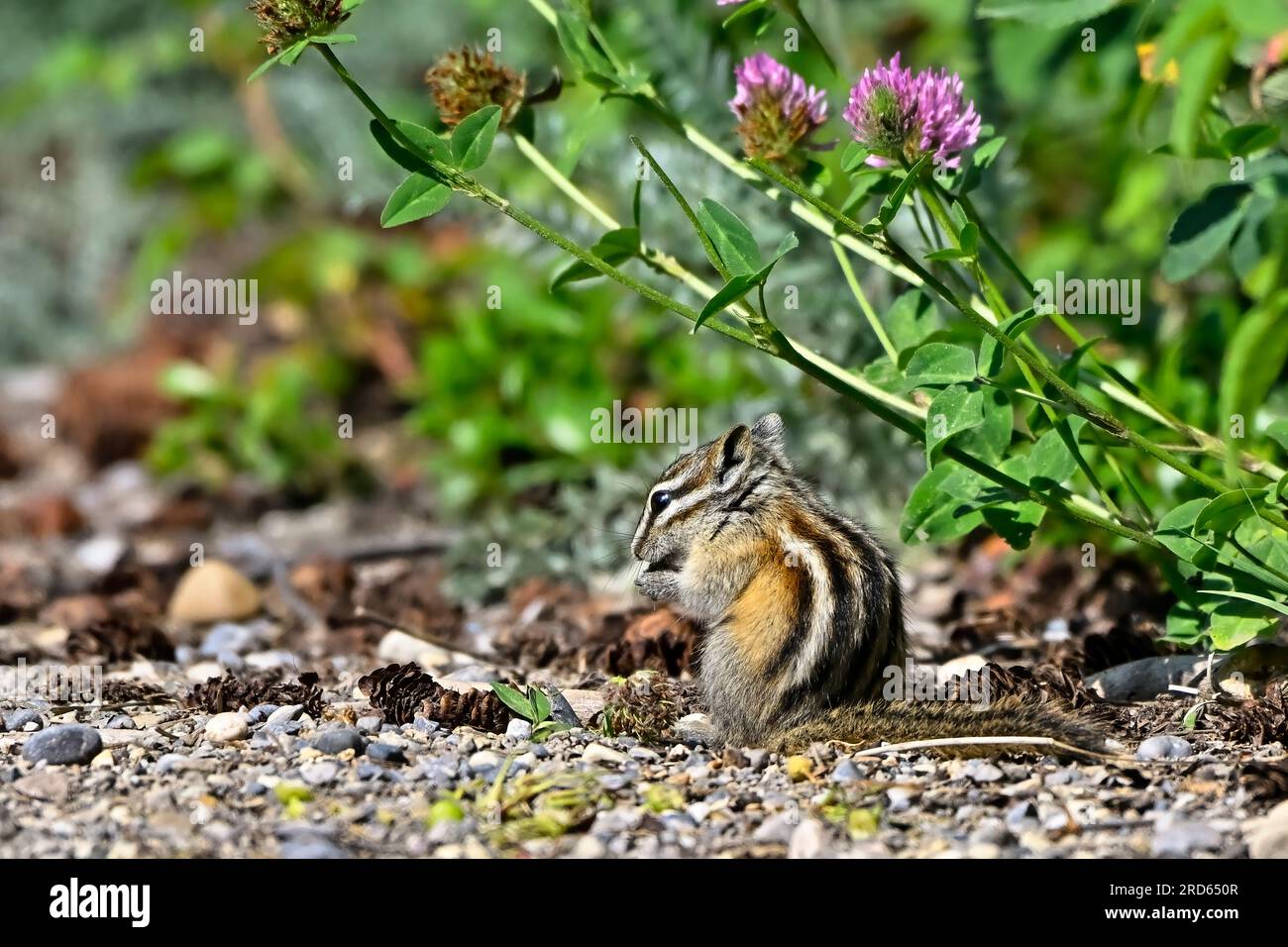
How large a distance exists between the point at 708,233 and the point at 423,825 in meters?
1.47

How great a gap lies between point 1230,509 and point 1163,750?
24.3 inches

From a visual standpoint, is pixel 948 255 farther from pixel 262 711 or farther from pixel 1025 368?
pixel 262 711

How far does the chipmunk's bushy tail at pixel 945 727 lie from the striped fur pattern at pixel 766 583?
0.05 m

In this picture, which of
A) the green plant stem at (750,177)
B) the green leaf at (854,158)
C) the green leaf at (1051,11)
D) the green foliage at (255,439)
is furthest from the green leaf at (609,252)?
the green foliage at (255,439)

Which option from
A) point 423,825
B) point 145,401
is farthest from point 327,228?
point 423,825

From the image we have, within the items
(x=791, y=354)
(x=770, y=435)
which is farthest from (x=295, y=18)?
(x=770, y=435)

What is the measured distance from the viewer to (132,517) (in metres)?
7.45

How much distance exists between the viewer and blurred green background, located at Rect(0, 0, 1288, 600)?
5617 mm

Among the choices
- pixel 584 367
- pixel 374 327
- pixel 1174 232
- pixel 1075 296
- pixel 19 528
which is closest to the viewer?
pixel 1174 232

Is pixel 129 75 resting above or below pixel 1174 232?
above

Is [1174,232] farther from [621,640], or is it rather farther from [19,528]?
[19,528]

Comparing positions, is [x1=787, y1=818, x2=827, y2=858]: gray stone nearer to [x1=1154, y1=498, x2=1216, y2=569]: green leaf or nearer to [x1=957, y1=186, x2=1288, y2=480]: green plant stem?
[x1=1154, y1=498, x2=1216, y2=569]: green leaf

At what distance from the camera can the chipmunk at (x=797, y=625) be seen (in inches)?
147

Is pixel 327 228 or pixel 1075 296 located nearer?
pixel 1075 296
